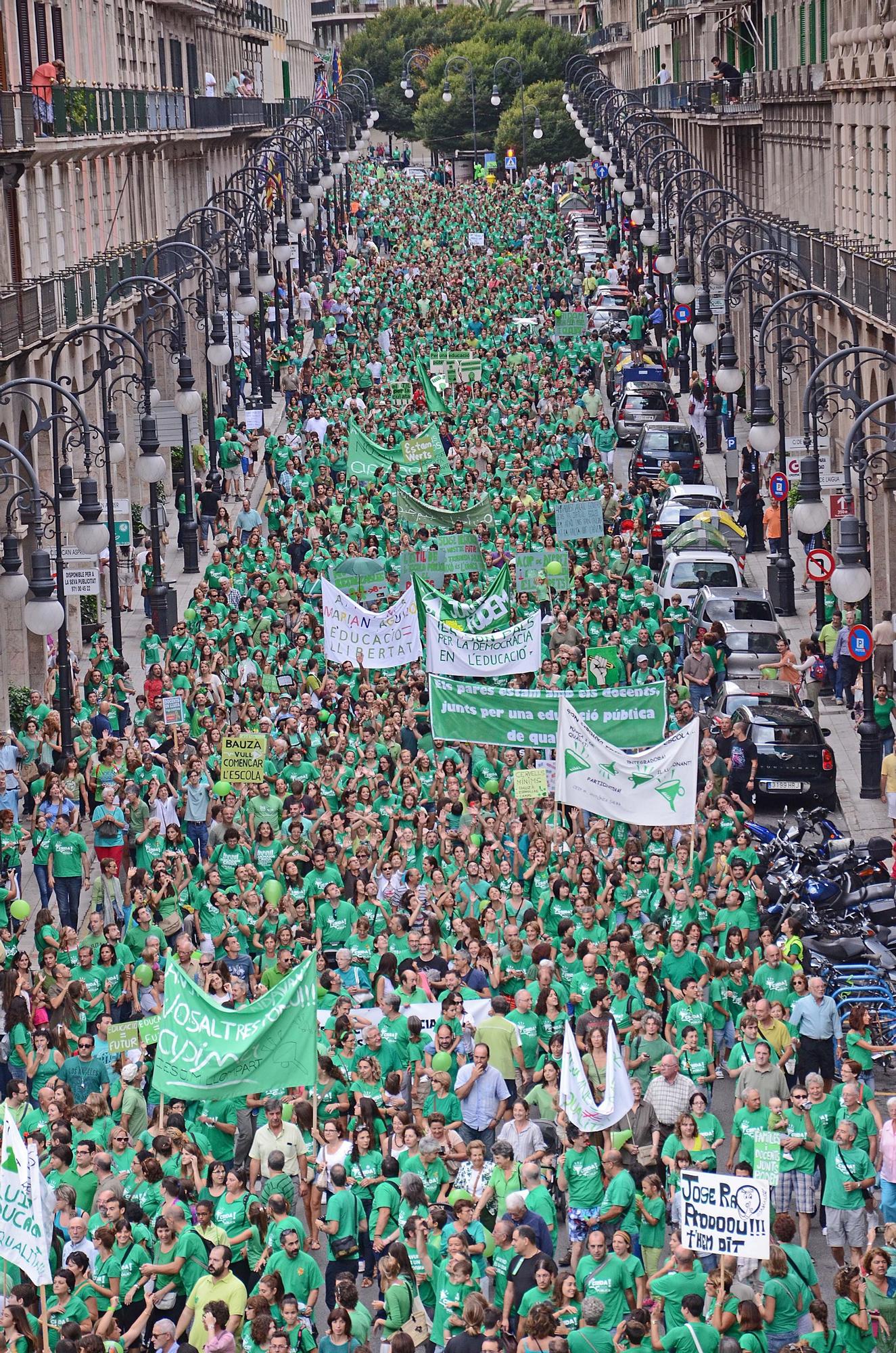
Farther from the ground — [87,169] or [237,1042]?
[87,169]

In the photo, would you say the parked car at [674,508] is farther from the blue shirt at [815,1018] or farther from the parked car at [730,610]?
the blue shirt at [815,1018]

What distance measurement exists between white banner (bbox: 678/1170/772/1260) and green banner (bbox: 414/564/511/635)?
1483cm

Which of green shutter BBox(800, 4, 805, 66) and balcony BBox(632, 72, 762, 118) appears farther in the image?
balcony BBox(632, 72, 762, 118)

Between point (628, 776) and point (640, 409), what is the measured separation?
96.4 ft

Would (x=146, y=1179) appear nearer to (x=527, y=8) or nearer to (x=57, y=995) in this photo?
(x=57, y=995)

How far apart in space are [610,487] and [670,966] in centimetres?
2285

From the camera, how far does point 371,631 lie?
28625 millimetres

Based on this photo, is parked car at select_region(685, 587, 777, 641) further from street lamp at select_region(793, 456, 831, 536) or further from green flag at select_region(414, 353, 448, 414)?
green flag at select_region(414, 353, 448, 414)

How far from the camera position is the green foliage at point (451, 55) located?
136625 mm

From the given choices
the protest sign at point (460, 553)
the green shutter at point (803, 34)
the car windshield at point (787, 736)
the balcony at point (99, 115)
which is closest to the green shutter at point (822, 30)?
the green shutter at point (803, 34)

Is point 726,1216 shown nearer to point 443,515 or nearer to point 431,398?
Answer: point 443,515

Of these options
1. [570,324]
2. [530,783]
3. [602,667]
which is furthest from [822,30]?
[530,783]

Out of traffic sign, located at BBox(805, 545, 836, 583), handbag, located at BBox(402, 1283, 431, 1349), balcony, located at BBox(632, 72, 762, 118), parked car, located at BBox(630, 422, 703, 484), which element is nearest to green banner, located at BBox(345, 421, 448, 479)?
parked car, located at BBox(630, 422, 703, 484)

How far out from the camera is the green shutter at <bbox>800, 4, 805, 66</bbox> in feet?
183
